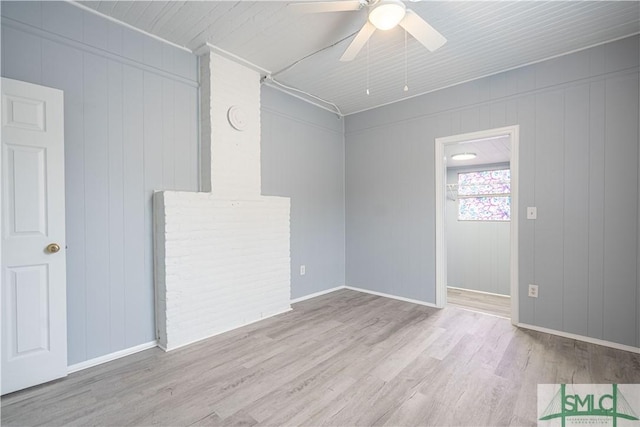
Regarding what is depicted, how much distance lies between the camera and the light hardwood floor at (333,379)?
1.76m

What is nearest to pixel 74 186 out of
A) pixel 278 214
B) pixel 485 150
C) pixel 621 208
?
pixel 278 214

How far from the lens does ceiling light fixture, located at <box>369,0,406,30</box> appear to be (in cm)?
188

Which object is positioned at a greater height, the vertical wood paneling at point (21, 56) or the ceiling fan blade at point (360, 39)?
the ceiling fan blade at point (360, 39)

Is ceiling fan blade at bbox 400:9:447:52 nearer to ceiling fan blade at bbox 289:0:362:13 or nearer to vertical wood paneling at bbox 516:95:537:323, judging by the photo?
ceiling fan blade at bbox 289:0:362:13

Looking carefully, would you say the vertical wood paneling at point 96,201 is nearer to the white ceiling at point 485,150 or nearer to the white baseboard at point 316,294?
the white baseboard at point 316,294

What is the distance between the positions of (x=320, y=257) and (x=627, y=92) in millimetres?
3547

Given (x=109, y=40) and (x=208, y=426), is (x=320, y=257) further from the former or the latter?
(x=109, y=40)

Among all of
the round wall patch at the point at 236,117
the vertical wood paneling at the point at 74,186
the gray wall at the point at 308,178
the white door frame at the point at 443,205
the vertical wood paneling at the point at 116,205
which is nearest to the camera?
the vertical wood paneling at the point at 74,186

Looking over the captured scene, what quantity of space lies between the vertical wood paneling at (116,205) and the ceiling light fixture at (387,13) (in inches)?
79.9

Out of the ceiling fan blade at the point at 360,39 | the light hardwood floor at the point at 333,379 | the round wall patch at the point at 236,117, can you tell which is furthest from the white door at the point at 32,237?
the ceiling fan blade at the point at 360,39

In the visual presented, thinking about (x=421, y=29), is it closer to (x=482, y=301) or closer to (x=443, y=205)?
(x=443, y=205)

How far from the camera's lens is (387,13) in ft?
6.33

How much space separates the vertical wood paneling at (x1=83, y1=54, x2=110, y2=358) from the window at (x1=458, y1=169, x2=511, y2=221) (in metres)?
6.02

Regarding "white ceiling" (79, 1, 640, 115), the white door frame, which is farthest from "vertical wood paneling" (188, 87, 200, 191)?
the white door frame
